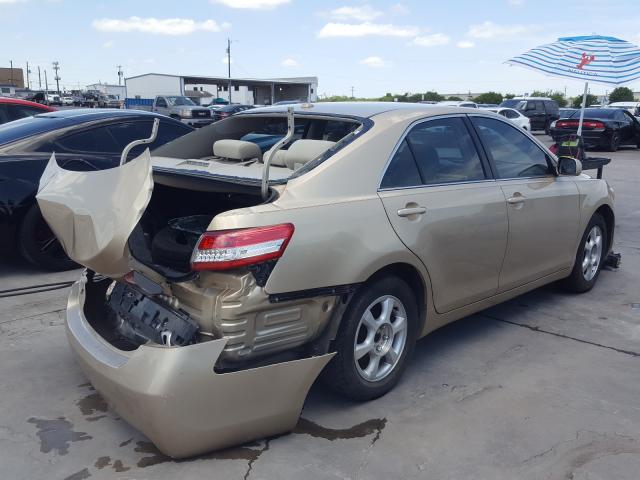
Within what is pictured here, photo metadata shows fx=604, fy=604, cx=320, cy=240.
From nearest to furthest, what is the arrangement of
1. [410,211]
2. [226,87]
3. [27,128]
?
1. [410,211]
2. [27,128]
3. [226,87]

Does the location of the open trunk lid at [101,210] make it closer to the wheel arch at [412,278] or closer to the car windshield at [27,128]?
the wheel arch at [412,278]

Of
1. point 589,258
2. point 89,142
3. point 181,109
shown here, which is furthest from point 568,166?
point 181,109

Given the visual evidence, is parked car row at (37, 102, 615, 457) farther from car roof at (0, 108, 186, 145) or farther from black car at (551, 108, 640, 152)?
black car at (551, 108, 640, 152)

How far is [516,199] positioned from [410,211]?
3.69 feet

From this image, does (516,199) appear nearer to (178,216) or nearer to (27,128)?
(178,216)

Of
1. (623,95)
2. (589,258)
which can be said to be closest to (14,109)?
(589,258)

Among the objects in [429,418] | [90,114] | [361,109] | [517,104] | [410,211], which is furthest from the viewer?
[517,104]

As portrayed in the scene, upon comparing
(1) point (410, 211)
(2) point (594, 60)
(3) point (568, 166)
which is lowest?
(1) point (410, 211)

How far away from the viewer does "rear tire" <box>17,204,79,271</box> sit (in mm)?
5387

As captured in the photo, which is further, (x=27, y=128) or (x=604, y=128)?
(x=604, y=128)

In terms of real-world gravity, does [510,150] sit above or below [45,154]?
above

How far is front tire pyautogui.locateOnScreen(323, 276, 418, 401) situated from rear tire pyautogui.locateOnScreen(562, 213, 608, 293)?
7.46 feet

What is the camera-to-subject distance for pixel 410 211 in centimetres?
329

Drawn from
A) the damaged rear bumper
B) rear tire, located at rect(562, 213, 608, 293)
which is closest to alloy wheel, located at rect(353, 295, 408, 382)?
the damaged rear bumper
